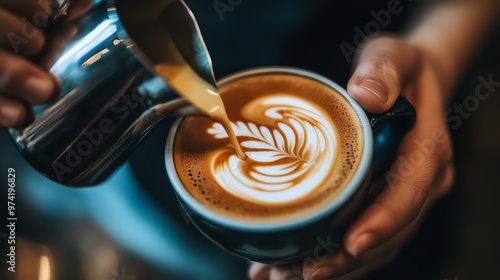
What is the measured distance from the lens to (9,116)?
542mm

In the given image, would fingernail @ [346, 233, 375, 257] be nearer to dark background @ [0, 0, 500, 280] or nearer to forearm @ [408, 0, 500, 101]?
dark background @ [0, 0, 500, 280]

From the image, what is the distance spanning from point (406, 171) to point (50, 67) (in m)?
0.53

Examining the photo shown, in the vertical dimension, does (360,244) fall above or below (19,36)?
below

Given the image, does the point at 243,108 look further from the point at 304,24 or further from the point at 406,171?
the point at 304,24

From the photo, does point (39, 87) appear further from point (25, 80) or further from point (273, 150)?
point (273, 150)

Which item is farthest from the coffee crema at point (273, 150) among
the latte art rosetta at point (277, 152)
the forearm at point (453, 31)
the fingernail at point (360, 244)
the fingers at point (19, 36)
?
the forearm at point (453, 31)

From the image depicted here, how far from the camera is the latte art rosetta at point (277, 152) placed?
A: 1.86 ft

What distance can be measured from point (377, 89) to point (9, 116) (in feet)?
1.51

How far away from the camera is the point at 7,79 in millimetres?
520

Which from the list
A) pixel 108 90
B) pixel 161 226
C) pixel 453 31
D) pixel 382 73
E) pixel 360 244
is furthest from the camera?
pixel 453 31

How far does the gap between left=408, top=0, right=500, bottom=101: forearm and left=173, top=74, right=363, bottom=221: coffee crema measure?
43 cm

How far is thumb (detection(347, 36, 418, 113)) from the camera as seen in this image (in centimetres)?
63

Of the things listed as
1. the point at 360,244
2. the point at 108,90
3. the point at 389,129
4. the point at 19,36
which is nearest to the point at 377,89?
the point at 389,129

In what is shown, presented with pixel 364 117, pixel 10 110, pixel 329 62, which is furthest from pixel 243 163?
pixel 329 62
